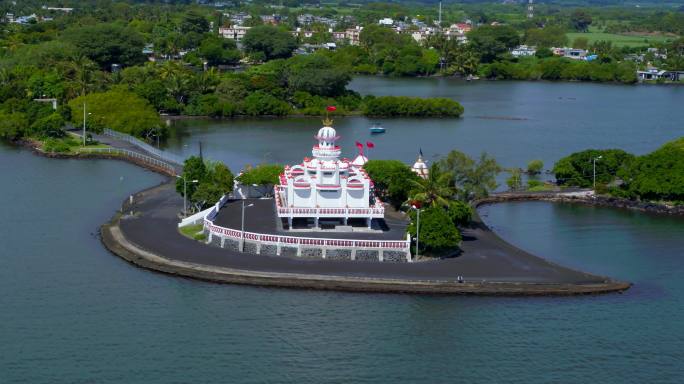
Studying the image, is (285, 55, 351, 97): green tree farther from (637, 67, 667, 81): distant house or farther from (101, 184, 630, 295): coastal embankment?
(101, 184, 630, 295): coastal embankment

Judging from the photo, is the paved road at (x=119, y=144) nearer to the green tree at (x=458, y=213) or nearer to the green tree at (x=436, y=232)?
the green tree at (x=458, y=213)

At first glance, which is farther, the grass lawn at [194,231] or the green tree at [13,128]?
the green tree at [13,128]

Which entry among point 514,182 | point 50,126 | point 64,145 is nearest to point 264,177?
point 514,182

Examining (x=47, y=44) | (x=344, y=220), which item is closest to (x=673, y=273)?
(x=344, y=220)

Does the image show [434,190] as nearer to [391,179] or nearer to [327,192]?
[327,192]

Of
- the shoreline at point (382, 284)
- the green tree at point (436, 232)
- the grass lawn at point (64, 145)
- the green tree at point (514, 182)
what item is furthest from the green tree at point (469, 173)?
the grass lawn at point (64, 145)
